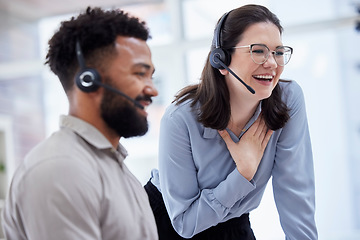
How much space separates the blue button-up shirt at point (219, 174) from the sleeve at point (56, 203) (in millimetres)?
693

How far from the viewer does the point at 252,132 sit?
5.18 feet

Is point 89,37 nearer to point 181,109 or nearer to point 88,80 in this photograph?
point 88,80

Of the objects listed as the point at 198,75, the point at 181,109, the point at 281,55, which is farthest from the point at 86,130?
the point at 198,75

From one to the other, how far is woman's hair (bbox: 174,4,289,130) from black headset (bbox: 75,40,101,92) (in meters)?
0.66

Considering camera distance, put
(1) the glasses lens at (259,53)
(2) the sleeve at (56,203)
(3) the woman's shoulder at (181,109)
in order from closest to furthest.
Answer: (2) the sleeve at (56,203) → (1) the glasses lens at (259,53) → (3) the woman's shoulder at (181,109)

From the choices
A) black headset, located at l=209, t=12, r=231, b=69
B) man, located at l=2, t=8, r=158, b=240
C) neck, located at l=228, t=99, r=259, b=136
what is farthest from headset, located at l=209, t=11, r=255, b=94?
man, located at l=2, t=8, r=158, b=240

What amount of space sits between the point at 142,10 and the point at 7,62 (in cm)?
136

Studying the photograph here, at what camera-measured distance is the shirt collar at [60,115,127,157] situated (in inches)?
37.9

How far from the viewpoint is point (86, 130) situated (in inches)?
38.1

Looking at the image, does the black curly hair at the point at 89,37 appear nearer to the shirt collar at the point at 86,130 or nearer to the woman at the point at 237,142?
the shirt collar at the point at 86,130

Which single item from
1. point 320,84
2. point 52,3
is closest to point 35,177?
point 320,84

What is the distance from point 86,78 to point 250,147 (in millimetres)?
764

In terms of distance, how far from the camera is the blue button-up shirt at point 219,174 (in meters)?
1.52

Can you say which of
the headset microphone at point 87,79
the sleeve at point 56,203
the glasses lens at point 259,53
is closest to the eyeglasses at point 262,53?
the glasses lens at point 259,53
